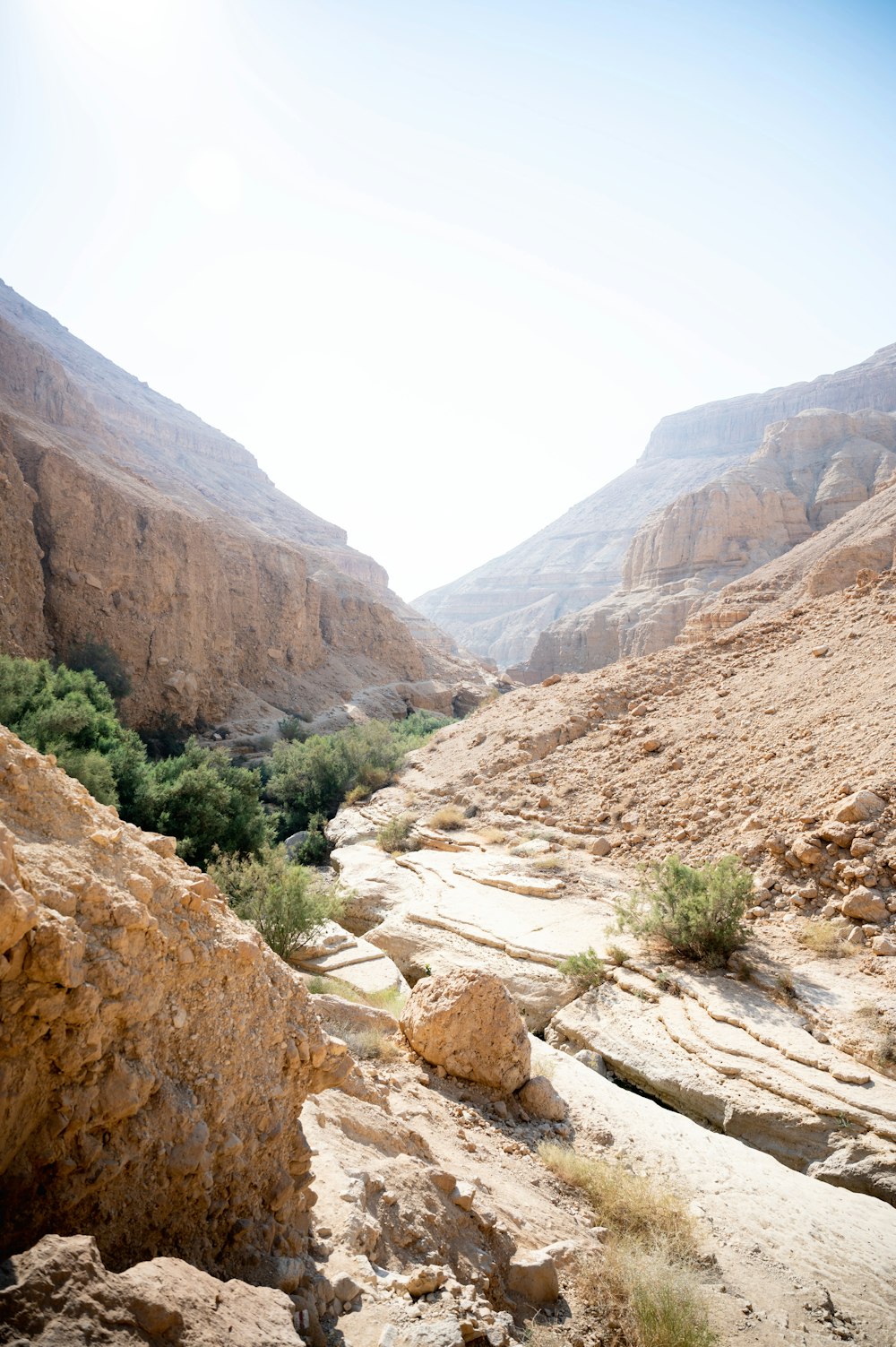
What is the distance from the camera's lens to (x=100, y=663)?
20.2 m

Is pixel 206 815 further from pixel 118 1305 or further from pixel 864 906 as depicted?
Answer: pixel 118 1305

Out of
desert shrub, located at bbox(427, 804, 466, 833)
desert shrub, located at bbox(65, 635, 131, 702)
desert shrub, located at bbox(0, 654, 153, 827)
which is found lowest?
desert shrub, located at bbox(65, 635, 131, 702)

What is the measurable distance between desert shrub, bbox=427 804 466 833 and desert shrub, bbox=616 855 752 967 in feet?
16.4

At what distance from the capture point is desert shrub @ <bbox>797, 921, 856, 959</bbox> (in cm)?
659

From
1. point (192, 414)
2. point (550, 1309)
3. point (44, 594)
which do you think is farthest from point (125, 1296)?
point (192, 414)

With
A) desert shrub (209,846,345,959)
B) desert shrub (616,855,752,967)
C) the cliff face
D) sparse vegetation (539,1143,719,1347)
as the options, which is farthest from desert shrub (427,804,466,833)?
the cliff face

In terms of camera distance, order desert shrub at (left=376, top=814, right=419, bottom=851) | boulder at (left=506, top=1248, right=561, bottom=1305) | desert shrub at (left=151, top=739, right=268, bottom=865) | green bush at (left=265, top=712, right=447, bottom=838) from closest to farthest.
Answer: boulder at (left=506, top=1248, right=561, bottom=1305) → desert shrub at (left=151, top=739, right=268, bottom=865) → desert shrub at (left=376, top=814, right=419, bottom=851) → green bush at (left=265, top=712, right=447, bottom=838)

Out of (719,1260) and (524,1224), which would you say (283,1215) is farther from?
(719,1260)

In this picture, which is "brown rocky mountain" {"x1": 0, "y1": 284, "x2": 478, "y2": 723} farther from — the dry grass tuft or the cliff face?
the dry grass tuft

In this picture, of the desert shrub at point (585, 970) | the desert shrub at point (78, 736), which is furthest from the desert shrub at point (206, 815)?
the desert shrub at point (585, 970)

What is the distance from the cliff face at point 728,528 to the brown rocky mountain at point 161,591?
1126 cm

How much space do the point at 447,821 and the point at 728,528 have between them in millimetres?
42280

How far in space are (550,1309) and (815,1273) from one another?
5.63ft

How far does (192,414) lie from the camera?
74.1m
